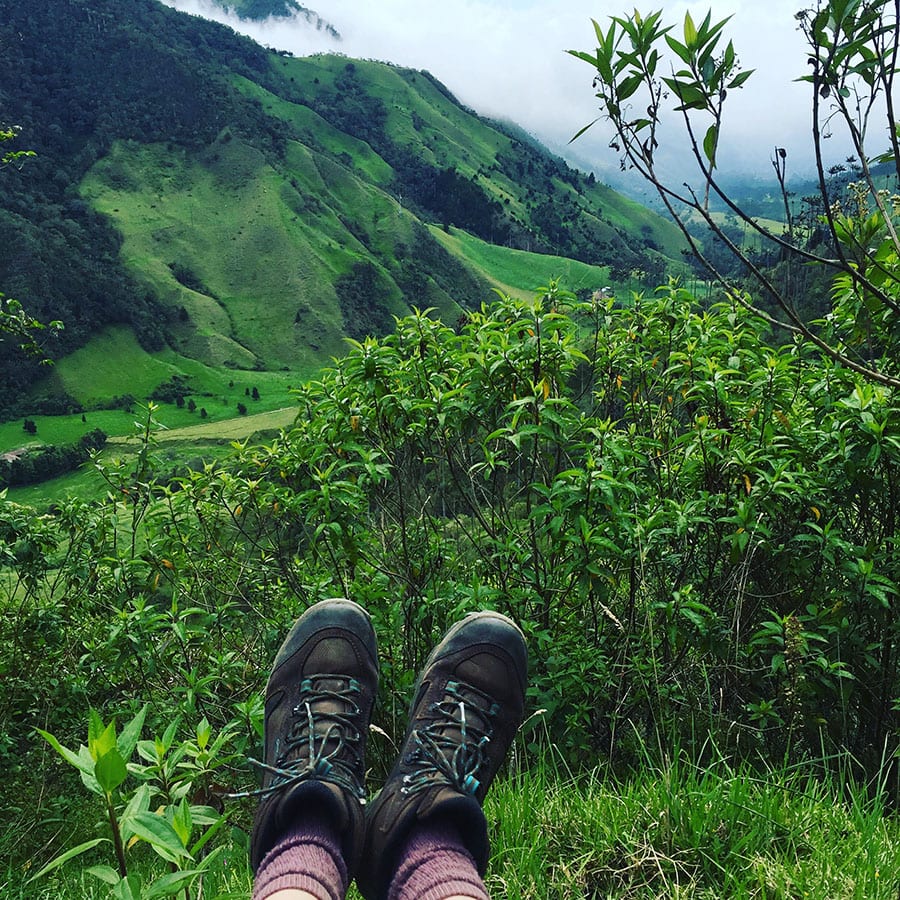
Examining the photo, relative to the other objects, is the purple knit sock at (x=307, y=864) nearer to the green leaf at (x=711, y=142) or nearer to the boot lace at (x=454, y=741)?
the boot lace at (x=454, y=741)

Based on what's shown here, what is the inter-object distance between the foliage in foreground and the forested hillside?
90.3 meters

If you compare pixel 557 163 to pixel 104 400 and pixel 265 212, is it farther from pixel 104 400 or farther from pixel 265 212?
pixel 104 400

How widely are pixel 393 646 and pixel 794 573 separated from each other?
1970mm

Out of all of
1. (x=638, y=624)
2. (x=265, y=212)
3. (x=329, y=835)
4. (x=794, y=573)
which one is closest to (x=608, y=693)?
(x=638, y=624)

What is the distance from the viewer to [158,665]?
368 cm

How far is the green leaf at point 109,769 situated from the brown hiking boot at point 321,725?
3.07 ft

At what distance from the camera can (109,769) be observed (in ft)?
2.83

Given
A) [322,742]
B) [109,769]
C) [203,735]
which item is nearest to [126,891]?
[109,769]

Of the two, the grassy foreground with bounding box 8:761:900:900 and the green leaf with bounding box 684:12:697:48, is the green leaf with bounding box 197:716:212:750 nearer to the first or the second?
the grassy foreground with bounding box 8:761:900:900

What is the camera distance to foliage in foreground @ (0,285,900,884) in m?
2.73

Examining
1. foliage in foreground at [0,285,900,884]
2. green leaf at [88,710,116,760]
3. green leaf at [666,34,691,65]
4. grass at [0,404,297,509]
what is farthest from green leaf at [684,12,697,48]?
grass at [0,404,297,509]

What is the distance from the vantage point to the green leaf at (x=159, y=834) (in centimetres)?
86

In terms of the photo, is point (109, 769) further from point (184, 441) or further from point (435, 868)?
point (184, 441)

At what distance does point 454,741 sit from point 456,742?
0.01 m
